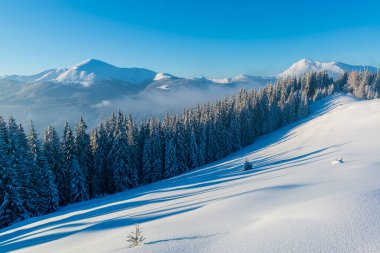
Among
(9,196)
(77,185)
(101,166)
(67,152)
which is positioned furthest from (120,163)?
(9,196)

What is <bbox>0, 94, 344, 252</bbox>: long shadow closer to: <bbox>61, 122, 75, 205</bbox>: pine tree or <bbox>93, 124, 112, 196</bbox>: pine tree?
<bbox>61, 122, 75, 205</bbox>: pine tree

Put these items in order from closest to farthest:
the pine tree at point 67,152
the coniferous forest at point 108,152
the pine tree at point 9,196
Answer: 1. the pine tree at point 9,196
2. the coniferous forest at point 108,152
3. the pine tree at point 67,152

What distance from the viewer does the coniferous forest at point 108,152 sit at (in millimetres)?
26766

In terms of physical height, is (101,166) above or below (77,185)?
above

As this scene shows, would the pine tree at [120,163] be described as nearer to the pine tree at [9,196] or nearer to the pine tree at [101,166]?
the pine tree at [101,166]

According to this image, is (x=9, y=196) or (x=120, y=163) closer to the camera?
(x=9, y=196)

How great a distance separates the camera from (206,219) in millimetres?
6727

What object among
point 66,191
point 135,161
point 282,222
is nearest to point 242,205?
point 282,222

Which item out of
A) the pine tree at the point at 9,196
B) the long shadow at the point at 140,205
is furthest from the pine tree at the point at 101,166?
the long shadow at the point at 140,205

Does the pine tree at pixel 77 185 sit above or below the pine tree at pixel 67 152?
below

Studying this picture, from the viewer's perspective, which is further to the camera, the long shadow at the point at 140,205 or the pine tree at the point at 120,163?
Answer: the pine tree at the point at 120,163

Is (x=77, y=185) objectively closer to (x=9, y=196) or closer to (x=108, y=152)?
(x=108, y=152)

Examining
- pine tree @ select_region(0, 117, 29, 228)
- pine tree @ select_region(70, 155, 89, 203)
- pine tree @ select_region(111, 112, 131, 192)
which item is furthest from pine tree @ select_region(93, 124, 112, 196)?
pine tree @ select_region(0, 117, 29, 228)

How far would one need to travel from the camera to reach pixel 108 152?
142ft
